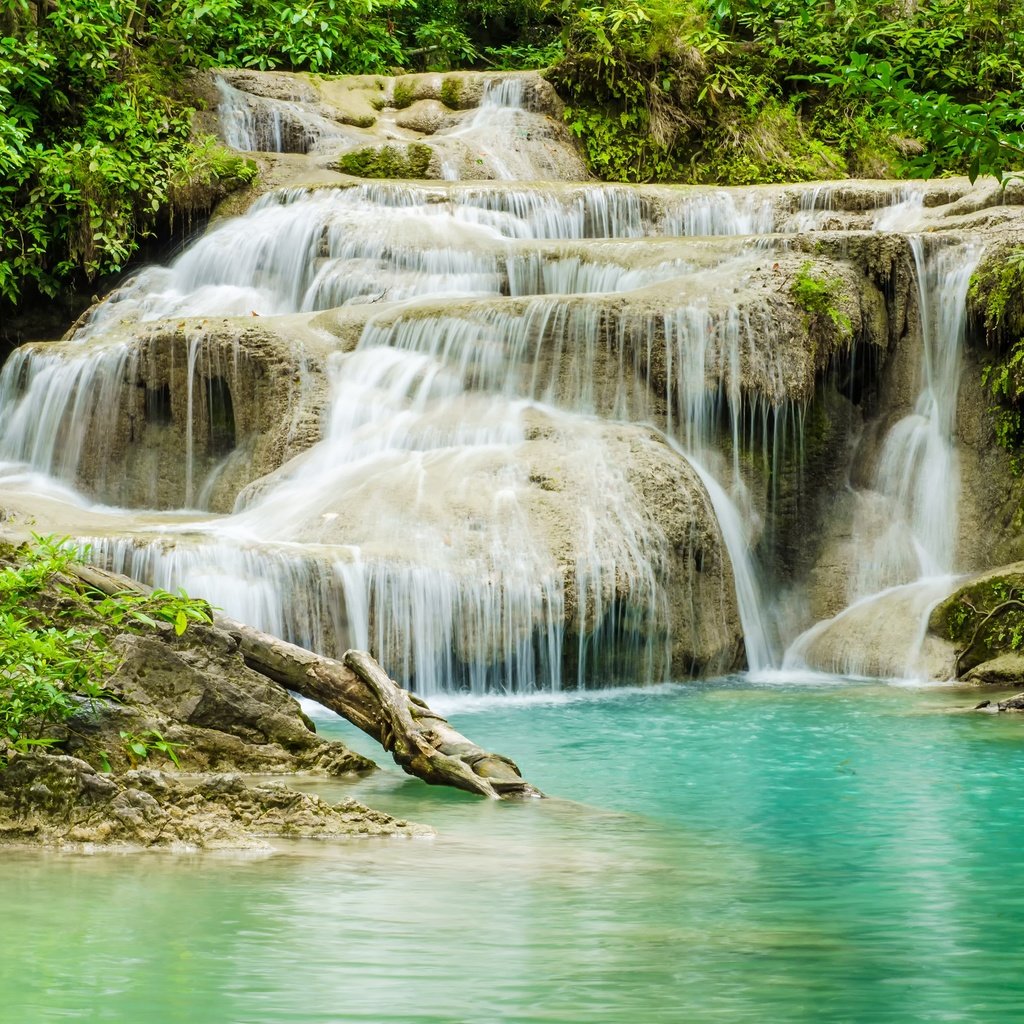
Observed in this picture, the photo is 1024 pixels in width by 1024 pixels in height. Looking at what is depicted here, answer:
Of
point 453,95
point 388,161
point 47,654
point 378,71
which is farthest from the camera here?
point 378,71

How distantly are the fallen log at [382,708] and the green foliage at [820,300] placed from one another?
6.79 m

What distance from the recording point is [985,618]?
35.1ft

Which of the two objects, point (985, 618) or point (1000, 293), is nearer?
point (985, 618)

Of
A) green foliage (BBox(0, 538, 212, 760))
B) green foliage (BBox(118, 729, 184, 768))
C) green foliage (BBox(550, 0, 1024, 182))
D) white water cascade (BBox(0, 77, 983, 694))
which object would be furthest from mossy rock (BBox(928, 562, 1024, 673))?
green foliage (BBox(550, 0, 1024, 182))

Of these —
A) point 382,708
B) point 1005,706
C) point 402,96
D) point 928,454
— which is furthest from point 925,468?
point 402,96

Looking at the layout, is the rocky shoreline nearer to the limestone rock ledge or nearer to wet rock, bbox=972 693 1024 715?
the limestone rock ledge

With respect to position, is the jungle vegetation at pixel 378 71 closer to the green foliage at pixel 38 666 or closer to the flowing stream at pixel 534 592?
the flowing stream at pixel 534 592

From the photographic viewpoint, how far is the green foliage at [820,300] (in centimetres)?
1224

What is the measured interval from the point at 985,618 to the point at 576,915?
7.35m

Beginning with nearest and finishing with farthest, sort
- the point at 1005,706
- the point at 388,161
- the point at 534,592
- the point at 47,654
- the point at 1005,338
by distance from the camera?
the point at 47,654 < the point at 1005,706 < the point at 534,592 < the point at 1005,338 < the point at 388,161

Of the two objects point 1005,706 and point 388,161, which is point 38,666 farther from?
point 388,161

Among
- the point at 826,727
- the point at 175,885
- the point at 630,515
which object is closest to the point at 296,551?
the point at 630,515

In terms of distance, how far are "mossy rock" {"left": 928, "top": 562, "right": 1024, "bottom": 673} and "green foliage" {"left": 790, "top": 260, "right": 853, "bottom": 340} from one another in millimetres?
2540

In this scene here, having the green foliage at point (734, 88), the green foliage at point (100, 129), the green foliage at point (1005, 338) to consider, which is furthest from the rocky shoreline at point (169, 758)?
the green foliage at point (734, 88)
